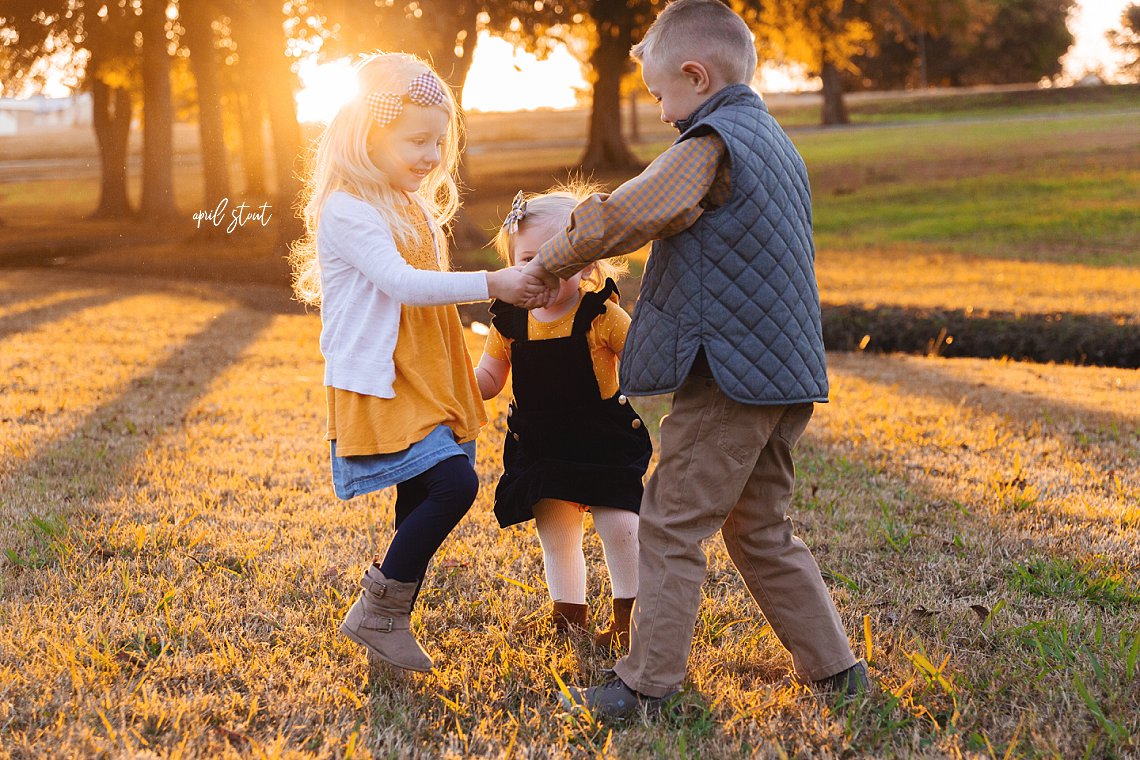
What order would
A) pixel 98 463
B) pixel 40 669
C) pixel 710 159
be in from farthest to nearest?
pixel 98 463 < pixel 40 669 < pixel 710 159

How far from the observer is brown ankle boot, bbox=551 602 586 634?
3.53m

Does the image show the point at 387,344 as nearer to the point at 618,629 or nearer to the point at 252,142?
the point at 618,629

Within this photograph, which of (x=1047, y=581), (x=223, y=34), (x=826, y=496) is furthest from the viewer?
(x=223, y=34)

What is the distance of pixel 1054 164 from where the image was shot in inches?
997

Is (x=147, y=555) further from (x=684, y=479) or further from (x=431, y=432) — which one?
(x=684, y=479)

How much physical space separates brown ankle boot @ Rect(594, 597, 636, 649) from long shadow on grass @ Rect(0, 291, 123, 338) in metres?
8.83

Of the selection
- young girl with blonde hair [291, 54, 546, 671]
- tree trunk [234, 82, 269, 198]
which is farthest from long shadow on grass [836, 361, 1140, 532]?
tree trunk [234, 82, 269, 198]

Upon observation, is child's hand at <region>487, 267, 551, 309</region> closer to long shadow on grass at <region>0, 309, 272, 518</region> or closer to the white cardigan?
the white cardigan

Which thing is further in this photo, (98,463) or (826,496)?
(98,463)

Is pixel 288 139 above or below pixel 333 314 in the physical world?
above

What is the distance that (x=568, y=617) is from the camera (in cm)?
354

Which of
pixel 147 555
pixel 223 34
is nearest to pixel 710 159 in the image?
pixel 147 555

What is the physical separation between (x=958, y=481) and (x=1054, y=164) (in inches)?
894

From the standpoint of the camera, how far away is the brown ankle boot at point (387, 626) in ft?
10.2
